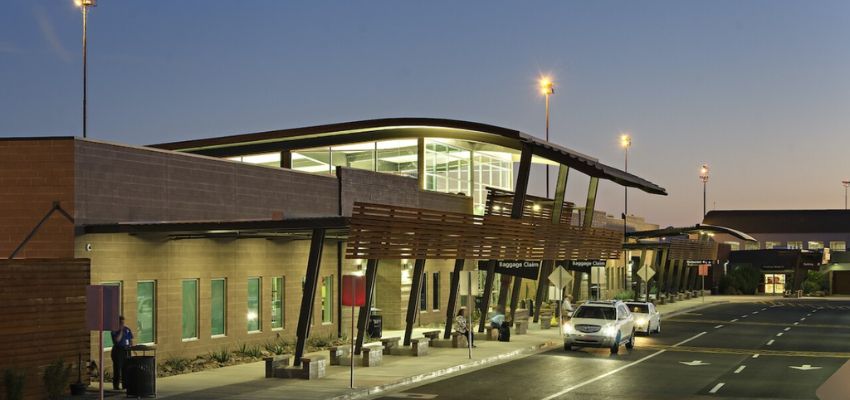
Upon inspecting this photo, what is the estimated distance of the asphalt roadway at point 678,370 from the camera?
24.4m

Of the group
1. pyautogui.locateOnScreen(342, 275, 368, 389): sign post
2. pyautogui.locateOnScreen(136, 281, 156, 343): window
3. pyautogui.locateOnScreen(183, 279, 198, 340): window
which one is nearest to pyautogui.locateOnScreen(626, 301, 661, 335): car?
pyautogui.locateOnScreen(183, 279, 198, 340): window

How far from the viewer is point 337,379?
2605 cm

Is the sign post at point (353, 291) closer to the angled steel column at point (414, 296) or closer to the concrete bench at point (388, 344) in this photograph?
the concrete bench at point (388, 344)

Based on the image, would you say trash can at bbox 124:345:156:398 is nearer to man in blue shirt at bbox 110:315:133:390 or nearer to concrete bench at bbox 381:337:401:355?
man in blue shirt at bbox 110:315:133:390

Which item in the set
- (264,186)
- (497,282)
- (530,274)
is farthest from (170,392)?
(497,282)

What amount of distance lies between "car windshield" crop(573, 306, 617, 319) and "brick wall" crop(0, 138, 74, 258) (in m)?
17.2

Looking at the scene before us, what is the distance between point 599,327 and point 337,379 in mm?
12023

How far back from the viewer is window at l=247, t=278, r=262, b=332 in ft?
111

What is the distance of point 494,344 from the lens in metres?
37.5

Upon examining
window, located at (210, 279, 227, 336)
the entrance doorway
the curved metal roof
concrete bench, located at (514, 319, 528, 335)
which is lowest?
the entrance doorway

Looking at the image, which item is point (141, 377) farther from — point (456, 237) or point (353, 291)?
point (456, 237)

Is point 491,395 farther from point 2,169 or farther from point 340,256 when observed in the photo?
point 340,256

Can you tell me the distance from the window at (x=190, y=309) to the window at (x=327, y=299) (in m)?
8.42

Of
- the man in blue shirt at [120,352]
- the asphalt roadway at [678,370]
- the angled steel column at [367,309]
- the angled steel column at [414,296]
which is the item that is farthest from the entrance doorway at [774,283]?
the man in blue shirt at [120,352]
